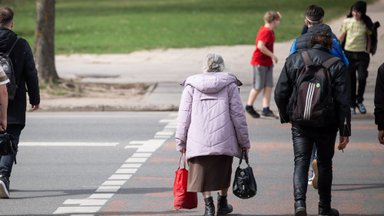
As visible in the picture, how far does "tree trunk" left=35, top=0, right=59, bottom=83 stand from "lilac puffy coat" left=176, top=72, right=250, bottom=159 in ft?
39.8

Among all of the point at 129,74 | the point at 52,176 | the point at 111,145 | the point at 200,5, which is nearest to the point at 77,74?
the point at 129,74

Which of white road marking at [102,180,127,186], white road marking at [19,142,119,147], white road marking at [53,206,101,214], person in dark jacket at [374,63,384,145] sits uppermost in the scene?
person in dark jacket at [374,63,384,145]

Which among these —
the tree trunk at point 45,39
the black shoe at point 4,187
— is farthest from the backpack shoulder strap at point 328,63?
the tree trunk at point 45,39

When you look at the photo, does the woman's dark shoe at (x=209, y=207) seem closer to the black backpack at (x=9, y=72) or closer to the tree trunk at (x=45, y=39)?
the black backpack at (x=9, y=72)

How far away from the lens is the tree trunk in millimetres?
22344

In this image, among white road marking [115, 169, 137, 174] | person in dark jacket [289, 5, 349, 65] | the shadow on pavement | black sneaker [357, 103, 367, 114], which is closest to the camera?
person in dark jacket [289, 5, 349, 65]

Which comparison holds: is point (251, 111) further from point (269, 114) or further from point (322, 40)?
point (322, 40)

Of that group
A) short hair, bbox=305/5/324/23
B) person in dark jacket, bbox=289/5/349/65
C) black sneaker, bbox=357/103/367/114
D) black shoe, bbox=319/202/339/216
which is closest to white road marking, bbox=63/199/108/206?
black shoe, bbox=319/202/339/216

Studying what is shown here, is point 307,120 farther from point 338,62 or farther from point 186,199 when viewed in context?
point 186,199

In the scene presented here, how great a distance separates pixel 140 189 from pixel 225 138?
232cm

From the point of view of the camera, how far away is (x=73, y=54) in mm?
31109

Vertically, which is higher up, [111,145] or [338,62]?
[338,62]

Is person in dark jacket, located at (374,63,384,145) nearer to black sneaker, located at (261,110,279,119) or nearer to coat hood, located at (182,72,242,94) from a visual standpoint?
coat hood, located at (182,72,242,94)

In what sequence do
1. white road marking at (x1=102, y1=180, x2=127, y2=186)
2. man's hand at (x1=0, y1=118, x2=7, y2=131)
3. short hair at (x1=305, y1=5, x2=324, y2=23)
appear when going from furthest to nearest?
white road marking at (x1=102, y1=180, x2=127, y2=186) → man's hand at (x1=0, y1=118, x2=7, y2=131) → short hair at (x1=305, y1=5, x2=324, y2=23)
